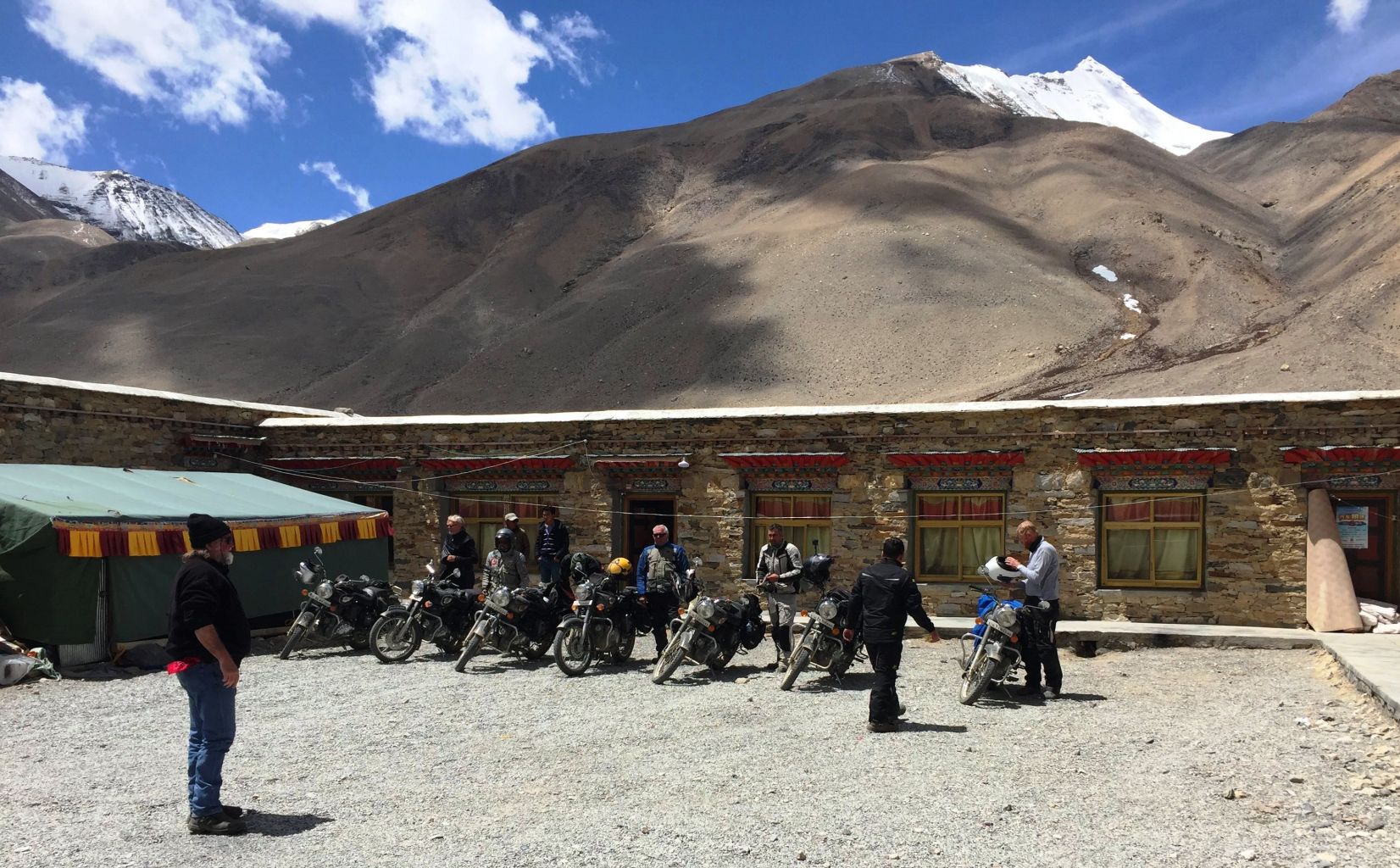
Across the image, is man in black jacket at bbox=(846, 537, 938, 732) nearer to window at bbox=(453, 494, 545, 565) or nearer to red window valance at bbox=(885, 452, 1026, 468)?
red window valance at bbox=(885, 452, 1026, 468)

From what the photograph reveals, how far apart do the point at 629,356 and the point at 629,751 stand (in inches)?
1615

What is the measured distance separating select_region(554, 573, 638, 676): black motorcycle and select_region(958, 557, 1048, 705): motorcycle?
3837 millimetres

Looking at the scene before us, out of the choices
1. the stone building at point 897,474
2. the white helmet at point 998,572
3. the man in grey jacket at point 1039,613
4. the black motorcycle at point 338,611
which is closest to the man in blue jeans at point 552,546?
the black motorcycle at point 338,611

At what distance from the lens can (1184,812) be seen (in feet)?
19.5

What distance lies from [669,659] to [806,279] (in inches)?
1675

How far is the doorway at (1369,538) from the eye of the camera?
41.7 ft

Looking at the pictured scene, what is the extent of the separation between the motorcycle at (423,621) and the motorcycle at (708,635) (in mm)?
2622

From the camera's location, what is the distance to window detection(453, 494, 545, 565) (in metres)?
17.1

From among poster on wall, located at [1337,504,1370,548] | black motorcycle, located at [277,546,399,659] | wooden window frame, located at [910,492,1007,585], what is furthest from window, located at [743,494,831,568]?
poster on wall, located at [1337,504,1370,548]

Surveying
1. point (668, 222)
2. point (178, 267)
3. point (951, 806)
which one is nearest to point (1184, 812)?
point (951, 806)

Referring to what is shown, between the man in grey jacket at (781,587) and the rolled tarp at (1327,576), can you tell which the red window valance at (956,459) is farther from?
the man in grey jacket at (781,587)

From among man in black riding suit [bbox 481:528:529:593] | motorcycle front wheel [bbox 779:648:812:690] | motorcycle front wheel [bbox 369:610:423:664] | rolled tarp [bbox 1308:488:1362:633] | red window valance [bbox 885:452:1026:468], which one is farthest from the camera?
red window valance [bbox 885:452:1026:468]

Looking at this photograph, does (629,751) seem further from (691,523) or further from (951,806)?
(691,523)

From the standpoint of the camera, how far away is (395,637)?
39.1 feet
